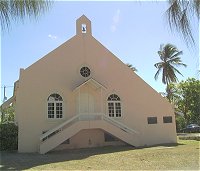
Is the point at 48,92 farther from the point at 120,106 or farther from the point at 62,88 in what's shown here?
the point at 120,106

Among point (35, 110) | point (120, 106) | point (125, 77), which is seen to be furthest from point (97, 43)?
point (35, 110)

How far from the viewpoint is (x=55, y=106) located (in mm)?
21188

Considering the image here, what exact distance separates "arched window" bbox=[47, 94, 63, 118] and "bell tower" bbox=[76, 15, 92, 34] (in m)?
5.36

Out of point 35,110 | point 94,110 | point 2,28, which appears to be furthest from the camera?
point 94,110

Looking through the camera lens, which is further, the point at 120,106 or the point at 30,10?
the point at 120,106

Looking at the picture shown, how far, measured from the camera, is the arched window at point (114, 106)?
22.6 m

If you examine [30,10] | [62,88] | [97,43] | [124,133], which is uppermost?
[97,43]

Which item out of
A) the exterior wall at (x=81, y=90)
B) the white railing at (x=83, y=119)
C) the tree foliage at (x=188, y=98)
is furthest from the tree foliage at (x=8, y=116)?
the tree foliage at (x=188, y=98)

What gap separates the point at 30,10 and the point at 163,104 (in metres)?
19.9

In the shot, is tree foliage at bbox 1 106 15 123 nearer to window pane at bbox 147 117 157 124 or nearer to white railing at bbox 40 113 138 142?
white railing at bbox 40 113 138 142

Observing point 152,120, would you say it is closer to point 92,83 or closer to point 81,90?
point 92,83

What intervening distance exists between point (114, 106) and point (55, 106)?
448 centimetres

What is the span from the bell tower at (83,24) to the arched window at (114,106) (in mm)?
5357

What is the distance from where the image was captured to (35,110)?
2064 cm
